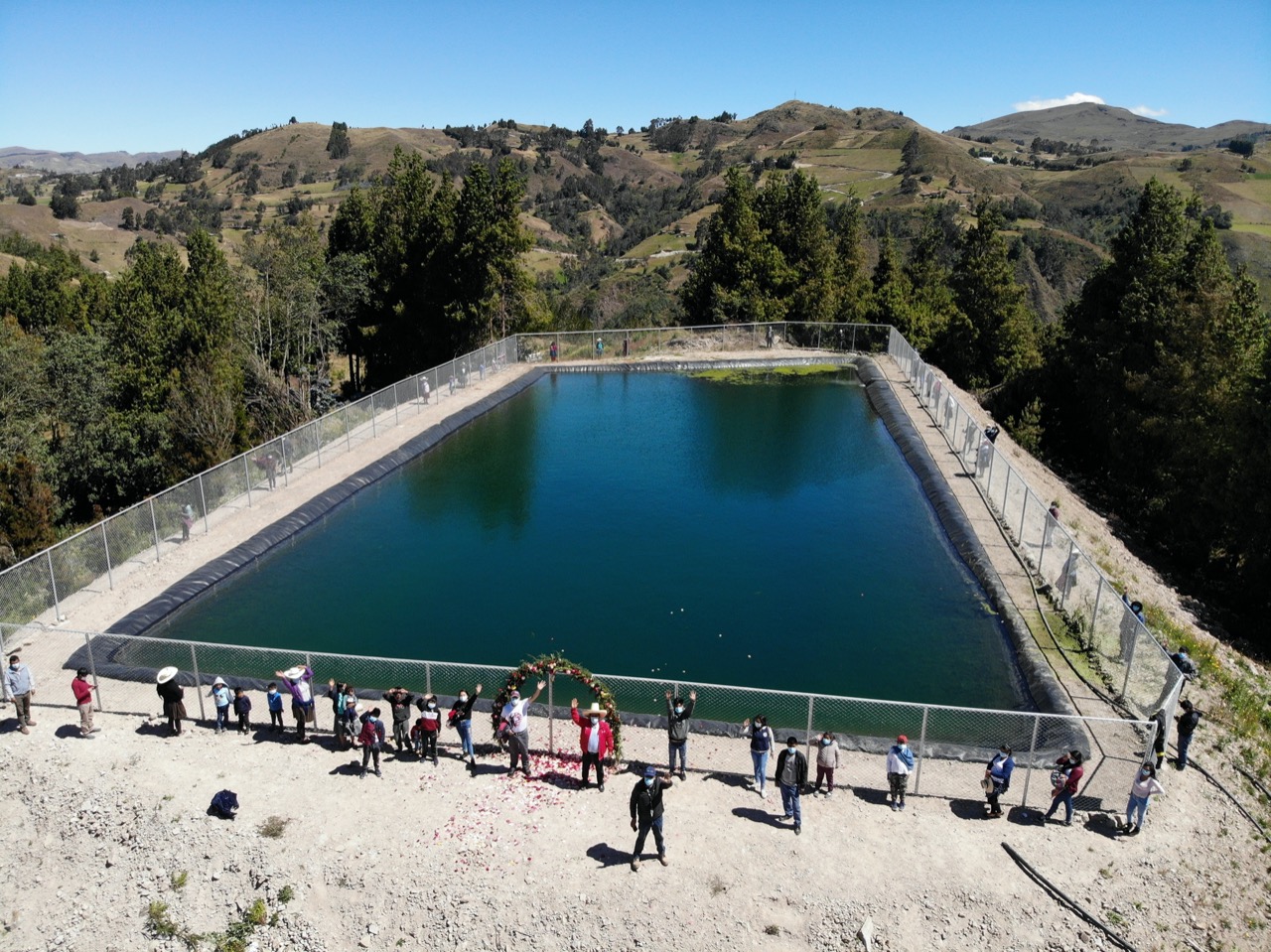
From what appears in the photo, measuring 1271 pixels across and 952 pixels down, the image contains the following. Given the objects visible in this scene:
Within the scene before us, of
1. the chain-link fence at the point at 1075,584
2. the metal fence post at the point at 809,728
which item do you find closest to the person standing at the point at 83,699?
the metal fence post at the point at 809,728

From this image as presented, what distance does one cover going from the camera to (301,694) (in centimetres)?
1570

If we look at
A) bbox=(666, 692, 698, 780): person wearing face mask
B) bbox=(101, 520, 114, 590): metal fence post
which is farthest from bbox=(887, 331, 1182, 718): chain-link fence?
bbox=(101, 520, 114, 590): metal fence post

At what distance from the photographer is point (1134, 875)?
12.6 metres

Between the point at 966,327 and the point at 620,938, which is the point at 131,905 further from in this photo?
the point at 966,327

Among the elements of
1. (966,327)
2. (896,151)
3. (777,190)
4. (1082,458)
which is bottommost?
(1082,458)

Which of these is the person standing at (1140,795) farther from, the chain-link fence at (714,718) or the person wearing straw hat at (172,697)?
the person wearing straw hat at (172,697)

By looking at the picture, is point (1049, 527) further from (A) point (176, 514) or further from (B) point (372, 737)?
(A) point (176, 514)

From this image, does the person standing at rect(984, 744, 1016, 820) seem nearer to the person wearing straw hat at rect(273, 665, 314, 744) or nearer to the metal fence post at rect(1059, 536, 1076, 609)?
the metal fence post at rect(1059, 536, 1076, 609)

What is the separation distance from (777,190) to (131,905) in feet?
173

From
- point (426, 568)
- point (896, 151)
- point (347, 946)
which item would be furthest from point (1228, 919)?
point (896, 151)

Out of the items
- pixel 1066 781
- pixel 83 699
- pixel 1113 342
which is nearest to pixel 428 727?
pixel 83 699

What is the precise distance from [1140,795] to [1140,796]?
1 centimetres

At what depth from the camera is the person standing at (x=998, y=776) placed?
44.5ft

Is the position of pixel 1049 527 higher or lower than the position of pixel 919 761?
higher
